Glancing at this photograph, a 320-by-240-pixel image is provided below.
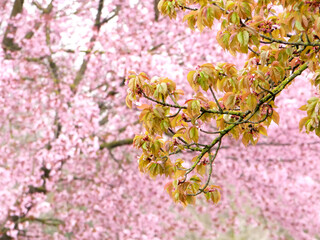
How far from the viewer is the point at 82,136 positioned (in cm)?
815

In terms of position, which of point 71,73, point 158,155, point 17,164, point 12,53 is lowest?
point 158,155

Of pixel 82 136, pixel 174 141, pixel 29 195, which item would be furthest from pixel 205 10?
pixel 29 195

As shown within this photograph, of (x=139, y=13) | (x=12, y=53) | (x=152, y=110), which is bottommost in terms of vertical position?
(x=152, y=110)

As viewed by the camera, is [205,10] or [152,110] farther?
[152,110]

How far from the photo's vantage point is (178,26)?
9.74m

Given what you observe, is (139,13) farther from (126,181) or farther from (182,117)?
(182,117)

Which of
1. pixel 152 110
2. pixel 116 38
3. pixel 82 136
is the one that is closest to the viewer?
pixel 152 110

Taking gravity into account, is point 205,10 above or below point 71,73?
below

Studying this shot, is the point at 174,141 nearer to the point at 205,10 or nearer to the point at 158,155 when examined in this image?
the point at 158,155

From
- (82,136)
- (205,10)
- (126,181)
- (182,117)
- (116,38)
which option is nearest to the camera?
(205,10)

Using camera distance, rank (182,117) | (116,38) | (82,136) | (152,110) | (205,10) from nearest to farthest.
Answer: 1. (205,10)
2. (152,110)
3. (182,117)
4. (82,136)
5. (116,38)

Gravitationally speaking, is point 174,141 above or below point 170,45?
below

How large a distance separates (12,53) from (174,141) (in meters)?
6.64

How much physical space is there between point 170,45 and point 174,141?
6.91 m
